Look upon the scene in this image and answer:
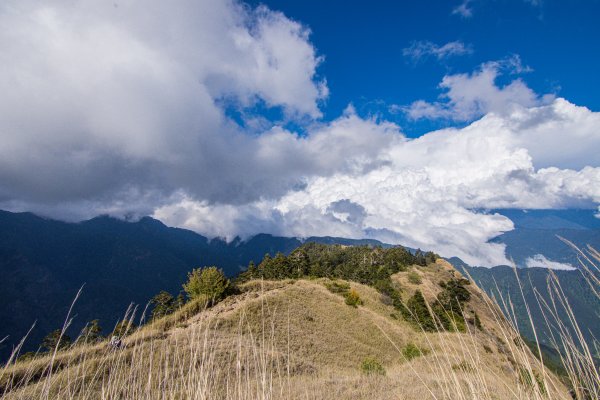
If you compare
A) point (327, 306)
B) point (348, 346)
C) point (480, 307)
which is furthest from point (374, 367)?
Result: point (480, 307)

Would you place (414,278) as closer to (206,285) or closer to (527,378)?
(206,285)

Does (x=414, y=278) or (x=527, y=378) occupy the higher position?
(x=414, y=278)

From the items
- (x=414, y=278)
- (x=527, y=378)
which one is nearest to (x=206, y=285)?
(x=527, y=378)

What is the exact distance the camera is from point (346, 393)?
10.4m

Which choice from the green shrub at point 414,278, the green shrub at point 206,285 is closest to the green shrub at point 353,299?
the green shrub at point 206,285

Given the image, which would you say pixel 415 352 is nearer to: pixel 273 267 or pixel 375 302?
pixel 375 302

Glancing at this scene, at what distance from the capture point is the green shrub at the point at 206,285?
2761 centimetres

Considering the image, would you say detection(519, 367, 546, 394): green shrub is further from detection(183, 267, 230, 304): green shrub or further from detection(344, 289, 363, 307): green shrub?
detection(344, 289, 363, 307): green shrub

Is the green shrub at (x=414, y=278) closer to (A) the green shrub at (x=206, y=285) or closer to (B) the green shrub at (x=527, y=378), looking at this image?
(A) the green shrub at (x=206, y=285)

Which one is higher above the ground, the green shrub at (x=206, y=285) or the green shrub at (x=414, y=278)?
the green shrub at (x=414, y=278)

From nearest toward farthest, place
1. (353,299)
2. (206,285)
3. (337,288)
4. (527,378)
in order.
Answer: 1. (527,378)
2. (206,285)
3. (353,299)
4. (337,288)

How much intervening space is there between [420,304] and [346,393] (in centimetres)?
3514

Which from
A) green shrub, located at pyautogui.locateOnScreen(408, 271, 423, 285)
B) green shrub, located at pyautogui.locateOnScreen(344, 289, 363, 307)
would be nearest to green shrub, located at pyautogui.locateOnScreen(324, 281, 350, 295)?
green shrub, located at pyautogui.locateOnScreen(344, 289, 363, 307)

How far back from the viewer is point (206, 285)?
28.0m
